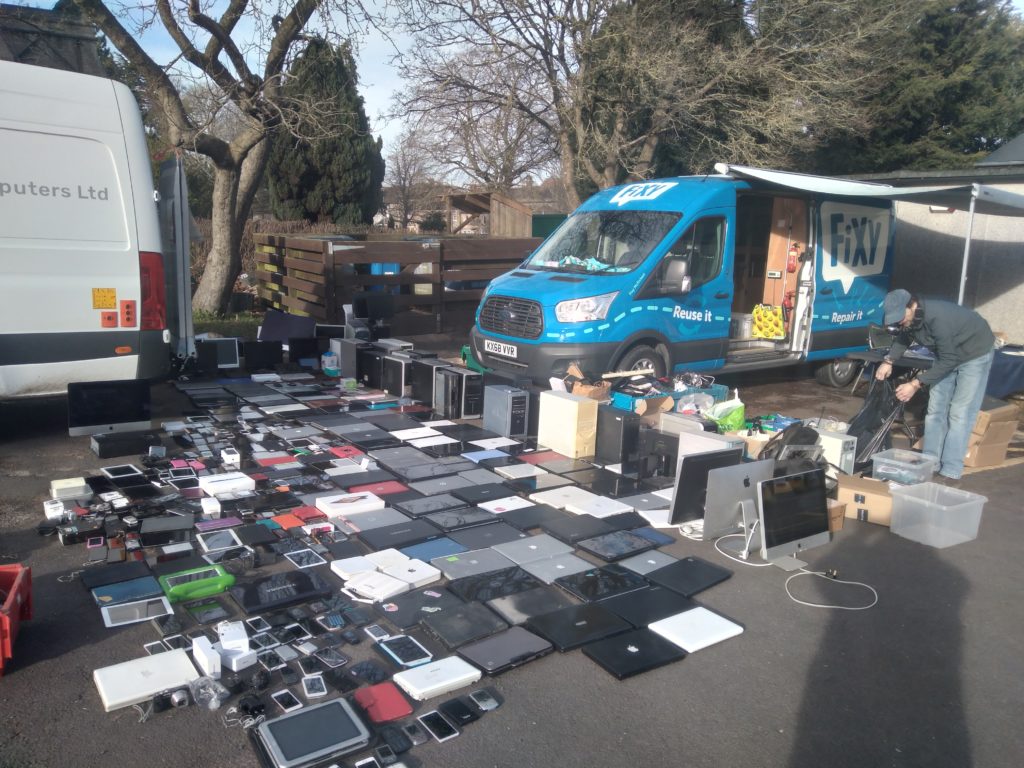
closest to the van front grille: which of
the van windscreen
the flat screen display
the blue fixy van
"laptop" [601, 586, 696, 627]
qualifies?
the blue fixy van

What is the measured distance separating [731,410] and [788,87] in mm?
8723

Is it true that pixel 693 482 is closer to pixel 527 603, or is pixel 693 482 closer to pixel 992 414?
pixel 527 603

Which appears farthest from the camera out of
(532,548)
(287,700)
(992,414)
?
(992,414)

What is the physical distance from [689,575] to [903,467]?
262 cm

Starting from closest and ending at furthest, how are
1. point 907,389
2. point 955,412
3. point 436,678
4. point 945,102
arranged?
point 436,678 < point 907,389 < point 955,412 < point 945,102

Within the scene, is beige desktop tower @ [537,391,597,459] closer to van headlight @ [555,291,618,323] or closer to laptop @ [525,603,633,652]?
van headlight @ [555,291,618,323]

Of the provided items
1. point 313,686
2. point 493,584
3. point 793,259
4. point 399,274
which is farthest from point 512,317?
point 313,686

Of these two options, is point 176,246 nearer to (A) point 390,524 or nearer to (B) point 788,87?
(A) point 390,524

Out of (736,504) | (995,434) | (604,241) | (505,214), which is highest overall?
(505,214)

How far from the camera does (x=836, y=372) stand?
395 inches

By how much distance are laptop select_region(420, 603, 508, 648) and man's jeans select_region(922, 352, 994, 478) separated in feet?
15.0

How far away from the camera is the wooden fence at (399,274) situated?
11633mm

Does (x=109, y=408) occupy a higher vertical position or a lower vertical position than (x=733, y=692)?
higher

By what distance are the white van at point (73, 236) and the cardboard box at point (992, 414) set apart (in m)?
7.06
